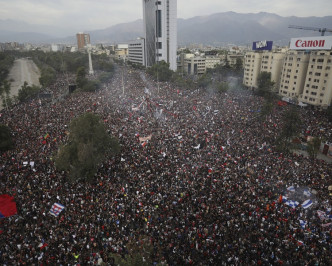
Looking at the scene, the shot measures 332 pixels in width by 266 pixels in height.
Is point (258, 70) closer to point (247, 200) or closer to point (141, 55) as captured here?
point (247, 200)

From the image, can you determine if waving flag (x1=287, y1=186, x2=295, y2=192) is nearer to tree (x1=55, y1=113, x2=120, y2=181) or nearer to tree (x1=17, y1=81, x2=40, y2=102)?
tree (x1=55, y1=113, x2=120, y2=181)

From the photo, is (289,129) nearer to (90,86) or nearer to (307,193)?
(307,193)

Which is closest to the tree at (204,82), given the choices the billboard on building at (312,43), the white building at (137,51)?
the billboard on building at (312,43)

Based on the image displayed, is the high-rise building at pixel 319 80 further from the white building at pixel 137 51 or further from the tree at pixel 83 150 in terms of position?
the white building at pixel 137 51

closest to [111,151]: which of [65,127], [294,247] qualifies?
[65,127]

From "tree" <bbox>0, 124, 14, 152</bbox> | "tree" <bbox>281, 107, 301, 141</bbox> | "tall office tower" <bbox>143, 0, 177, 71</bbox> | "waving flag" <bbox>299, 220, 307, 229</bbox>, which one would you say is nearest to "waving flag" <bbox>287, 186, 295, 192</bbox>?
"waving flag" <bbox>299, 220, 307, 229</bbox>

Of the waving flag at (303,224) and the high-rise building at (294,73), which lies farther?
the high-rise building at (294,73)

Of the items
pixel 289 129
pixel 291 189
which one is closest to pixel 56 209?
pixel 291 189
